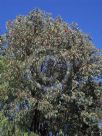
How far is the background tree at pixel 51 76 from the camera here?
91.2ft

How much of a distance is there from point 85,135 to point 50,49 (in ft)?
21.0

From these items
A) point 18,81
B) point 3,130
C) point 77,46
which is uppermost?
point 77,46

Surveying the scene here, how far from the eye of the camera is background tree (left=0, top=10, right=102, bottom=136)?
27.8 m

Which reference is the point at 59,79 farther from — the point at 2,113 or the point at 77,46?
the point at 2,113

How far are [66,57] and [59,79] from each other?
134 cm

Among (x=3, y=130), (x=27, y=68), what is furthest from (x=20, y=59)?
(x=3, y=130)

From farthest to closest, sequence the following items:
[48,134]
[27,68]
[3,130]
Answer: [48,134] → [27,68] → [3,130]

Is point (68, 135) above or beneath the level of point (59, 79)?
beneath

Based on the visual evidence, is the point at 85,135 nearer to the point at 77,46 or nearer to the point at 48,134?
the point at 48,134

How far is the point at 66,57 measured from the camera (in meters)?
28.1

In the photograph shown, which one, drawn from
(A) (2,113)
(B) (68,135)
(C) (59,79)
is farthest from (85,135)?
(A) (2,113)

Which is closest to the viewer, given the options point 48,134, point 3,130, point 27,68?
point 3,130

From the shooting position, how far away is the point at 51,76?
28.5 m

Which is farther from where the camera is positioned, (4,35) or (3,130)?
(4,35)
